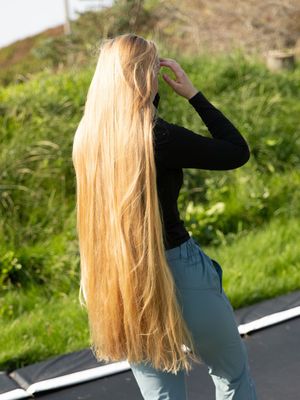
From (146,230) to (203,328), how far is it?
305 mm

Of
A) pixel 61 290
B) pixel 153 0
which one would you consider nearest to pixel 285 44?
pixel 153 0

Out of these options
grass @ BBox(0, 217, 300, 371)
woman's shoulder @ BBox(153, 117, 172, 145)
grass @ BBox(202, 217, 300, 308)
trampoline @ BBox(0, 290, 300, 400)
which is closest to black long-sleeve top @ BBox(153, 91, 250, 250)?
woman's shoulder @ BBox(153, 117, 172, 145)

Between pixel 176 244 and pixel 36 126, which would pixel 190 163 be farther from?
pixel 36 126

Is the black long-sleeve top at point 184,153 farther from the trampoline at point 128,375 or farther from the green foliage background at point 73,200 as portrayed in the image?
the green foliage background at point 73,200

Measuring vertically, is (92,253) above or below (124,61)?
below

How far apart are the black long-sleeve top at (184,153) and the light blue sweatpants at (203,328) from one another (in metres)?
0.06

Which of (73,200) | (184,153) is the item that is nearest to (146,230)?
(184,153)

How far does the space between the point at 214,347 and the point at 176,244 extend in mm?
290

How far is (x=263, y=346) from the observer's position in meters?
3.19

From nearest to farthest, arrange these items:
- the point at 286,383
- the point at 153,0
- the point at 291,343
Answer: the point at 286,383 < the point at 291,343 < the point at 153,0

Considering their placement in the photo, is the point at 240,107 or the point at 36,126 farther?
the point at 240,107

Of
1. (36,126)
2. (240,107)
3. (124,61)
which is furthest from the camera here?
(240,107)

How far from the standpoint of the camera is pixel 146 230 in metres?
1.78

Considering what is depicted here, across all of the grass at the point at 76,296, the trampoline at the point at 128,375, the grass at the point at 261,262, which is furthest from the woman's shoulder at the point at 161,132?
the grass at the point at 261,262
